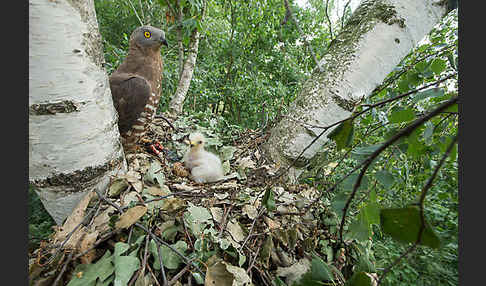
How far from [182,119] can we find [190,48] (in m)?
1.02

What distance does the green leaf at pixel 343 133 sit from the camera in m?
0.46

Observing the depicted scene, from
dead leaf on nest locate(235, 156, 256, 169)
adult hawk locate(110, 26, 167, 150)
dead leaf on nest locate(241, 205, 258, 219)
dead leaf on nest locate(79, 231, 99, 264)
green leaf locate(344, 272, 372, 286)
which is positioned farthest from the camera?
adult hawk locate(110, 26, 167, 150)

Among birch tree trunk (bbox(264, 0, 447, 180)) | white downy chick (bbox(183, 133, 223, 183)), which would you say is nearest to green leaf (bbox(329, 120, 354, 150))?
birch tree trunk (bbox(264, 0, 447, 180))

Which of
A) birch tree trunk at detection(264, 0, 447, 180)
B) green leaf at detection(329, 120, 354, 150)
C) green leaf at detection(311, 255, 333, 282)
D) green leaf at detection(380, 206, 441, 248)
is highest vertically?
birch tree trunk at detection(264, 0, 447, 180)

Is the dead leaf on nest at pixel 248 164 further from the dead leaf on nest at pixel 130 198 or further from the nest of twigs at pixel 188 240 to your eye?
the dead leaf on nest at pixel 130 198

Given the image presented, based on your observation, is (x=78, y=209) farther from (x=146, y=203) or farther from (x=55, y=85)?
(x=55, y=85)

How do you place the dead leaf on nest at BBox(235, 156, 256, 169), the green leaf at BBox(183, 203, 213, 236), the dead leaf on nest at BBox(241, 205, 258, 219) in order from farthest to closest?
the dead leaf on nest at BBox(235, 156, 256, 169), the dead leaf on nest at BBox(241, 205, 258, 219), the green leaf at BBox(183, 203, 213, 236)

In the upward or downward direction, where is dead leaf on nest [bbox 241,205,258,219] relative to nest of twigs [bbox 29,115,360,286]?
upward

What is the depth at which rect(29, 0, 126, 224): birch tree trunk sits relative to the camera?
0.69 m

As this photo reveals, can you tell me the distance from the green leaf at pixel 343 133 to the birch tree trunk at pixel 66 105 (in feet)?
2.78

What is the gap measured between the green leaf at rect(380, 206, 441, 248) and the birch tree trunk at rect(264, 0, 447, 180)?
0.81 m

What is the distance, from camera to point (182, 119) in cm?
208

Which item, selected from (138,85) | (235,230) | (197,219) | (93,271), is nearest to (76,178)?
(93,271)

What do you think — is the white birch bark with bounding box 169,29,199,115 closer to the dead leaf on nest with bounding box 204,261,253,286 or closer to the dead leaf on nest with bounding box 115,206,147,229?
the dead leaf on nest with bounding box 115,206,147,229
